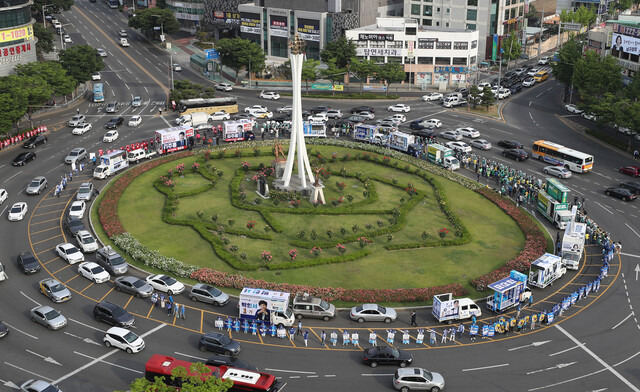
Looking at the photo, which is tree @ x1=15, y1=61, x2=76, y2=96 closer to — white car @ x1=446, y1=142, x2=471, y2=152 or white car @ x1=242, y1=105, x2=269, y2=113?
white car @ x1=242, y1=105, x2=269, y2=113

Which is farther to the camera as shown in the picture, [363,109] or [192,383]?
[363,109]

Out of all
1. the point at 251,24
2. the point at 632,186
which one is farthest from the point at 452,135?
the point at 251,24

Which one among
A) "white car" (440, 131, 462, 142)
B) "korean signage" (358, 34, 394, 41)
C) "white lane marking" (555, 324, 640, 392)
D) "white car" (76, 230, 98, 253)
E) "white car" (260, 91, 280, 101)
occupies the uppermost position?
"korean signage" (358, 34, 394, 41)

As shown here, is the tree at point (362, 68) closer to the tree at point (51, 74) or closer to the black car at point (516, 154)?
the black car at point (516, 154)

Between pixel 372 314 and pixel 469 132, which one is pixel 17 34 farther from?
pixel 372 314

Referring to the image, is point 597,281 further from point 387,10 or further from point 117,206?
point 387,10

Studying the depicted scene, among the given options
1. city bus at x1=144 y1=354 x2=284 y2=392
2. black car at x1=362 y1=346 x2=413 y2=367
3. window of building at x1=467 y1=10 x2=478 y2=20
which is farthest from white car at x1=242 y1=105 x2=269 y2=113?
city bus at x1=144 y1=354 x2=284 y2=392

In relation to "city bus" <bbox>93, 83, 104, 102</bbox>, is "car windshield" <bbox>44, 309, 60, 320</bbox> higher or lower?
lower
